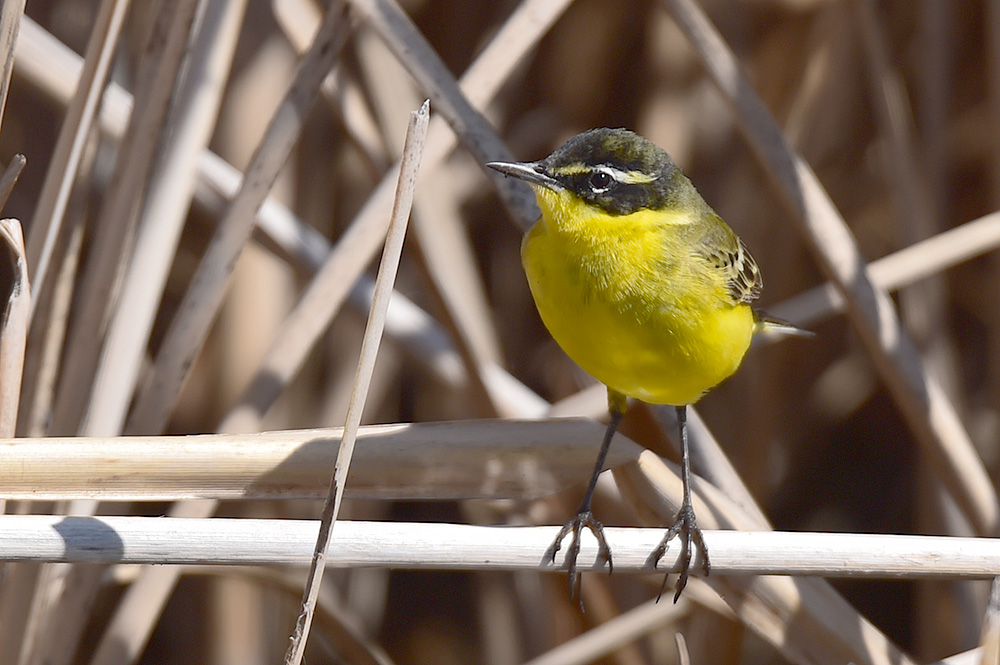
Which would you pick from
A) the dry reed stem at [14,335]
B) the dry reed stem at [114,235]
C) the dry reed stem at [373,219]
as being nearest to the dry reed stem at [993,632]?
the dry reed stem at [373,219]

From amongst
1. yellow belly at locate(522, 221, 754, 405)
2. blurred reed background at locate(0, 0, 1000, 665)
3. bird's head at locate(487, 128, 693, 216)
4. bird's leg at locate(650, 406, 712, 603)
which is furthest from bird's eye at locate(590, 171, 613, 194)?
bird's leg at locate(650, 406, 712, 603)

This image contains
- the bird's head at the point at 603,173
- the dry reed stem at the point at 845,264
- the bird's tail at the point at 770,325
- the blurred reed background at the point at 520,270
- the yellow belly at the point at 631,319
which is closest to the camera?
the yellow belly at the point at 631,319

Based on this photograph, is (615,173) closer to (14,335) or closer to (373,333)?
(373,333)

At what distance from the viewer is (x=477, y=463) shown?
1662 mm

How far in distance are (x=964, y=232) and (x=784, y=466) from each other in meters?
1.44

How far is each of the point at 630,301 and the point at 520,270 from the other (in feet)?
5.54

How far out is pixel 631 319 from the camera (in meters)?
1.72

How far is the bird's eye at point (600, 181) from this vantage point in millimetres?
1851

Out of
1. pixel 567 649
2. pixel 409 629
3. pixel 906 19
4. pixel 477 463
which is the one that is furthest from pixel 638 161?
pixel 409 629

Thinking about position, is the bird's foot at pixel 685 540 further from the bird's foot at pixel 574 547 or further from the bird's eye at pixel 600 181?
the bird's eye at pixel 600 181

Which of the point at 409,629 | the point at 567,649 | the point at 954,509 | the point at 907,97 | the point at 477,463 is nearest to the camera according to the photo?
the point at 477,463

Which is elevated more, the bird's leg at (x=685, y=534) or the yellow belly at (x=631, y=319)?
the yellow belly at (x=631, y=319)

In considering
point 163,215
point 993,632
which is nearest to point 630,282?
point 993,632

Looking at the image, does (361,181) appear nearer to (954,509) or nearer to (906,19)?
(906,19)
